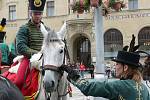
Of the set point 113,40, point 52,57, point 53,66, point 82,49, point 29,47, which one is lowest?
point 82,49

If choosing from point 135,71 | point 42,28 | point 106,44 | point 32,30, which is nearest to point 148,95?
point 135,71

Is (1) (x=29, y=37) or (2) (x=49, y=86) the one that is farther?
(1) (x=29, y=37)

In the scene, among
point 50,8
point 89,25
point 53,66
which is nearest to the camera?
point 53,66

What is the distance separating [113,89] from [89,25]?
44082 mm

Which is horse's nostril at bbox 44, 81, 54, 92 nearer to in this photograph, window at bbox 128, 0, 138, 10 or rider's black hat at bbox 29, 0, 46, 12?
rider's black hat at bbox 29, 0, 46, 12

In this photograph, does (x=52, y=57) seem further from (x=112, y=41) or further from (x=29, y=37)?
(x=112, y=41)

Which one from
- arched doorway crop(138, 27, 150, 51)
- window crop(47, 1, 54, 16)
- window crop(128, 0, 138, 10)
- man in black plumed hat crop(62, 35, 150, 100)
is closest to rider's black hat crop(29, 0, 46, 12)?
man in black plumed hat crop(62, 35, 150, 100)

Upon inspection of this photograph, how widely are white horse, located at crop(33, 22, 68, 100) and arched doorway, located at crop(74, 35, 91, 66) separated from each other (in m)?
43.2

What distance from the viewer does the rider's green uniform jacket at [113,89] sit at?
4.35 meters

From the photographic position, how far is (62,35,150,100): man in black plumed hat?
172 inches

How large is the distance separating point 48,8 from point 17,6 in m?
4.29

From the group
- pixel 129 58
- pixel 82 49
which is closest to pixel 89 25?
pixel 82 49

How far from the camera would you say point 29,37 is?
6910 mm

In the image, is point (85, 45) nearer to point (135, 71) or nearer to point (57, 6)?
point (57, 6)
